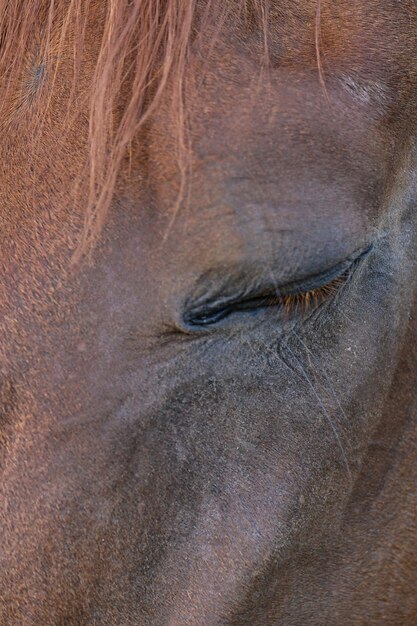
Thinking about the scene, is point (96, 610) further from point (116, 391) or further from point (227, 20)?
point (227, 20)

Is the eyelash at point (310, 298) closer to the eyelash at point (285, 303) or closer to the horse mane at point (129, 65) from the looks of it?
the eyelash at point (285, 303)

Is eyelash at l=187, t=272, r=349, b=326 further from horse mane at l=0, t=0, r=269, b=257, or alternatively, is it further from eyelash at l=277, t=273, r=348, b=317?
horse mane at l=0, t=0, r=269, b=257

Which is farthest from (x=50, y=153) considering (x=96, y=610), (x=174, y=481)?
(x=96, y=610)

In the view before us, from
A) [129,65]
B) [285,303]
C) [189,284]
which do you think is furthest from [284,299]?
[129,65]

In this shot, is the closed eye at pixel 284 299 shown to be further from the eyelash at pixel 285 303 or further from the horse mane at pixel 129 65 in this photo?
the horse mane at pixel 129 65

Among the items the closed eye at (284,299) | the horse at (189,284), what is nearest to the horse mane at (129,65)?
the horse at (189,284)

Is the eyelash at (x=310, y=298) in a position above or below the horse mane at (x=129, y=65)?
below

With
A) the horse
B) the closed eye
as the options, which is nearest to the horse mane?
the horse

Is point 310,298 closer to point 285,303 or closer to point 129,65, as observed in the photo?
point 285,303

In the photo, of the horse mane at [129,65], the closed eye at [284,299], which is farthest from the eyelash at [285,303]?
the horse mane at [129,65]
